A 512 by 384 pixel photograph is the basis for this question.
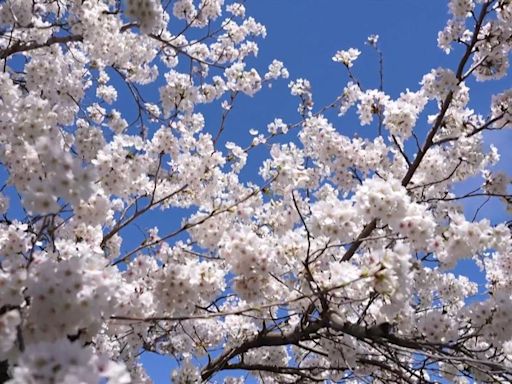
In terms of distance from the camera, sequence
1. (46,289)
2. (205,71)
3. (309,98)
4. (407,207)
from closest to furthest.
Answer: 1. (46,289)
2. (407,207)
3. (205,71)
4. (309,98)

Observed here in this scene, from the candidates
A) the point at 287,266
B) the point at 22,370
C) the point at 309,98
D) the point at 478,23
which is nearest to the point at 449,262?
the point at 287,266

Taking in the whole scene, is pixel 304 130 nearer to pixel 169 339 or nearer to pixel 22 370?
pixel 169 339

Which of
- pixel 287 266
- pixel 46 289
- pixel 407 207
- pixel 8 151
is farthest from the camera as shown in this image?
pixel 287 266

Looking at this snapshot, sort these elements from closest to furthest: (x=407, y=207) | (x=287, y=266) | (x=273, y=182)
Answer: (x=407, y=207)
(x=287, y=266)
(x=273, y=182)

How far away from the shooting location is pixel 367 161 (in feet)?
24.7

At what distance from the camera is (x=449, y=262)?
491 centimetres

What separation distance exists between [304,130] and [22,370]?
21.6 ft

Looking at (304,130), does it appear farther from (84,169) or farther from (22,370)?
(22,370)

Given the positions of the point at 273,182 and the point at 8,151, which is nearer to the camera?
the point at 8,151

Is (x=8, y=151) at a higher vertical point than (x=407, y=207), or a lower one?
higher

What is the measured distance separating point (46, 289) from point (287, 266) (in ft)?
7.84

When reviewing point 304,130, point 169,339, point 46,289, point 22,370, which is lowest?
point 22,370

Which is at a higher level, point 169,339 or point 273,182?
point 273,182

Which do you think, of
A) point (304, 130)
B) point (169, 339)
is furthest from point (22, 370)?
point (304, 130)
